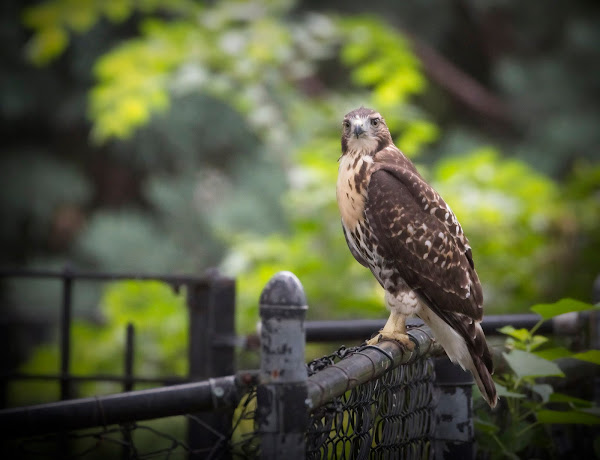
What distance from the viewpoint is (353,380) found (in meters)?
1.33

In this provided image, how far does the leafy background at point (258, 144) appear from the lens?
450cm

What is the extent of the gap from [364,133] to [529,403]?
906 millimetres

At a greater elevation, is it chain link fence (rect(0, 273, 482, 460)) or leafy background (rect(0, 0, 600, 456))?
leafy background (rect(0, 0, 600, 456))

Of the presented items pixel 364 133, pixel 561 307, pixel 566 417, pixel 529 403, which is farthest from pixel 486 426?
pixel 364 133

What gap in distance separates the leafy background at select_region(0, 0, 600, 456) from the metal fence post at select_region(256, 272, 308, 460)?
301 cm

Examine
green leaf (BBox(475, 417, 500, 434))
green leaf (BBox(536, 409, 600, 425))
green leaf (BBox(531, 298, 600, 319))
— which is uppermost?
green leaf (BBox(531, 298, 600, 319))

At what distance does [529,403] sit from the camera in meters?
2.01

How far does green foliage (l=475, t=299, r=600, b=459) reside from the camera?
1.81 metres

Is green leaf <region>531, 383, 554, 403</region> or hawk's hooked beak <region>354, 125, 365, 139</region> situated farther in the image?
hawk's hooked beak <region>354, 125, 365, 139</region>

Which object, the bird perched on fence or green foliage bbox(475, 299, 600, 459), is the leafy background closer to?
the bird perched on fence

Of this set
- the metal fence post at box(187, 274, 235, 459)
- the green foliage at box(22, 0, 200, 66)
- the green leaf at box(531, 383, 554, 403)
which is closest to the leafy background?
the green foliage at box(22, 0, 200, 66)

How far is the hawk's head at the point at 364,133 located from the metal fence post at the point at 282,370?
4.56 feet

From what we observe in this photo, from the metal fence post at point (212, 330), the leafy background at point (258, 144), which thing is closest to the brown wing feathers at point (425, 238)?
the metal fence post at point (212, 330)

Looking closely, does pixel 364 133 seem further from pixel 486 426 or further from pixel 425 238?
pixel 486 426
